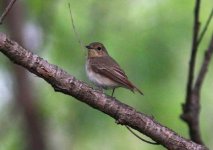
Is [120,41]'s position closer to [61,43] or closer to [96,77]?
[61,43]

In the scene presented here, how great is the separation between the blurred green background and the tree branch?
3110 mm

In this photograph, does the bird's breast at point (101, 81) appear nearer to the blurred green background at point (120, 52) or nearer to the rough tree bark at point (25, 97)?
the rough tree bark at point (25, 97)

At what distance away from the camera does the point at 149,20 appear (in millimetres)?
8047

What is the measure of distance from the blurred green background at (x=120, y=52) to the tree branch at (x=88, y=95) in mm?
3110

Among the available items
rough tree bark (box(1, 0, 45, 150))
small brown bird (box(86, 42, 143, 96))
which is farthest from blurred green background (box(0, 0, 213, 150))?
small brown bird (box(86, 42, 143, 96))

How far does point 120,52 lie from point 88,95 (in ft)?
12.6

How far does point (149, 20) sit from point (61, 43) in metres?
1.06

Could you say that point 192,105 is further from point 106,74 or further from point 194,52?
point 106,74


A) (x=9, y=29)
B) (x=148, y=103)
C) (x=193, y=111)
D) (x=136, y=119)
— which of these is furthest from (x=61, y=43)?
(x=136, y=119)

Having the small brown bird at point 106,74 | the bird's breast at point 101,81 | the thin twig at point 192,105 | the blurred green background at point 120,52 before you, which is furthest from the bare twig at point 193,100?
the blurred green background at point 120,52

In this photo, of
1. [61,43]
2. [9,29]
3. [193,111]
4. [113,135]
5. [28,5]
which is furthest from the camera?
[113,135]

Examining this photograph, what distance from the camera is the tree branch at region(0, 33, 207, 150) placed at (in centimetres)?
409

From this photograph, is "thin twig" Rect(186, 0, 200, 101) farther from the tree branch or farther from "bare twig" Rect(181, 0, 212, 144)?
the tree branch

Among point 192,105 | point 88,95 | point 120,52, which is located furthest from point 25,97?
point 120,52
